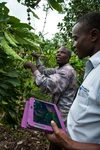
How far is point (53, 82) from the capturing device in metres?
1.93

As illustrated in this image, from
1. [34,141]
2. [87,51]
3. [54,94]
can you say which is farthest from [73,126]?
[34,141]

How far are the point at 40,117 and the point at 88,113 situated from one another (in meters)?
0.22

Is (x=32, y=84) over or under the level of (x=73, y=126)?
under

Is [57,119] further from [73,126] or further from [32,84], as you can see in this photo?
[32,84]

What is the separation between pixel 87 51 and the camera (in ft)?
3.55

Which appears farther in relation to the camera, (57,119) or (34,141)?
(34,141)

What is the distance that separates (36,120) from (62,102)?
121cm

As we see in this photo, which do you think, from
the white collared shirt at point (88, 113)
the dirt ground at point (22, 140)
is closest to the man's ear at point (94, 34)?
the white collared shirt at point (88, 113)

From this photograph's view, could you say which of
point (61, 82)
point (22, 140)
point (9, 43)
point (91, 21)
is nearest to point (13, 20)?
point (9, 43)

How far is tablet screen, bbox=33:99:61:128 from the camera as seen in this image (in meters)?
0.98

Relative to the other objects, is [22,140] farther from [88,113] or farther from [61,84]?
[88,113]

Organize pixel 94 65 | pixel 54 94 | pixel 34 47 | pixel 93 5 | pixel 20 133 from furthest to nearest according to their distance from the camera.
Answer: pixel 93 5, pixel 20 133, pixel 54 94, pixel 34 47, pixel 94 65

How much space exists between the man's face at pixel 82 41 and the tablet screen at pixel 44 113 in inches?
12.3

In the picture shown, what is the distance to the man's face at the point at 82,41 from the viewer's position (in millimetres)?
1074
